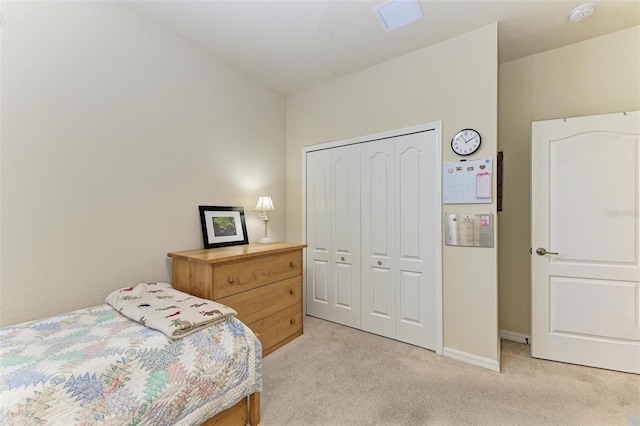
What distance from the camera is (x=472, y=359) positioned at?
7.06 feet

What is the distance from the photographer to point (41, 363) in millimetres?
1018

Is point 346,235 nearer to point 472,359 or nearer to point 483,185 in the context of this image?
point 483,185

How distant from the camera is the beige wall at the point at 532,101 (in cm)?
220

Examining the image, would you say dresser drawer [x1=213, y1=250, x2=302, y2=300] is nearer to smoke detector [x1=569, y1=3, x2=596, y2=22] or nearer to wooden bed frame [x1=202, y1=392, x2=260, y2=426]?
wooden bed frame [x1=202, y1=392, x2=260, y2=426]

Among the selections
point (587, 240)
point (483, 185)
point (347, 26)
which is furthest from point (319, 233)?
point (587, 240)

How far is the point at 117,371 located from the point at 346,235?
2188 mm

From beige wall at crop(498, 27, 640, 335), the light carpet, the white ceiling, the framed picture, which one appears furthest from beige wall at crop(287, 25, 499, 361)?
the framed picture

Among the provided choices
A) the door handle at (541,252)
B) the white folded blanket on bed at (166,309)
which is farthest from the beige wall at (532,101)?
the white folded blanket on bed at (166,309)

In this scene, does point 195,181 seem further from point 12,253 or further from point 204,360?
point 204,360

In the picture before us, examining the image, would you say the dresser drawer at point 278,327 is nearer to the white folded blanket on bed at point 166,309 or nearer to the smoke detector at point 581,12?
the white folded blanket on bed at point 166,309

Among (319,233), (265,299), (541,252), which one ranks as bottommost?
(265,299)

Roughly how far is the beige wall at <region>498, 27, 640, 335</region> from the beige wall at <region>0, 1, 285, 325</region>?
2.85 meters

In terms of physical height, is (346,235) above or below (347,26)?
below

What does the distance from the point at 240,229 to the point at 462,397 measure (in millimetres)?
2274
